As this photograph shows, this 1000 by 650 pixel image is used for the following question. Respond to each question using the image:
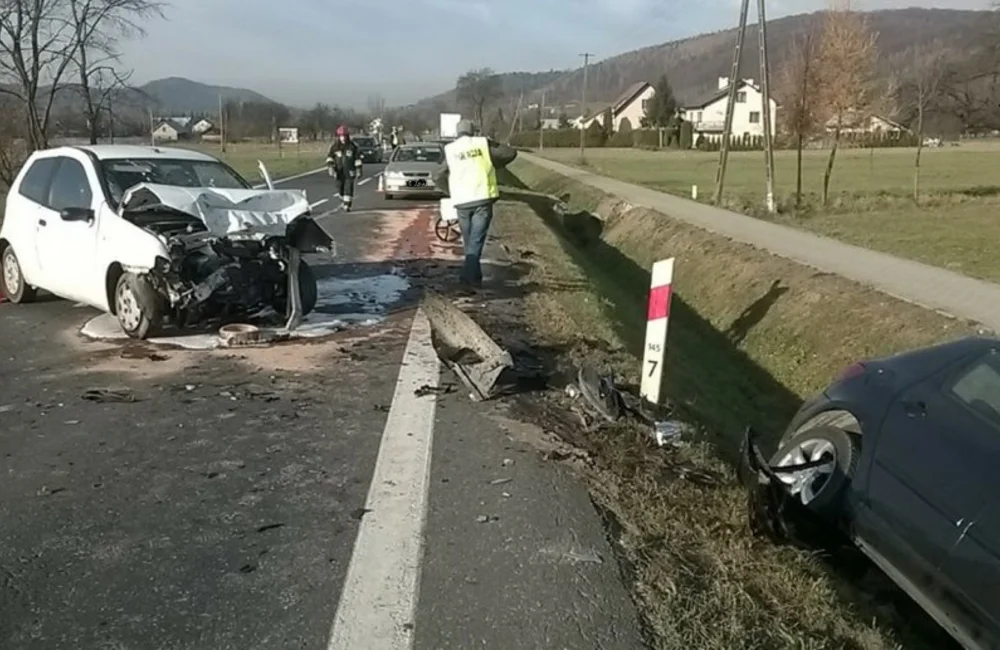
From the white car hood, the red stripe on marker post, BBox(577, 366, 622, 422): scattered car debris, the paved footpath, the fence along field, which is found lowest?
the fence along field

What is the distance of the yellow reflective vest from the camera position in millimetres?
11500

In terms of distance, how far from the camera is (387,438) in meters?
5.97

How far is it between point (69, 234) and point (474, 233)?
4.28 metres

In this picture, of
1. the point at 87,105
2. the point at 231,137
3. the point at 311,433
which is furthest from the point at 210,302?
the point at 231,137

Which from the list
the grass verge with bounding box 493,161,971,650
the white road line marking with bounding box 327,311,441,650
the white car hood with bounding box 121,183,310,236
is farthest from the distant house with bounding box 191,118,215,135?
the white road line marking with bounding box 327,311,441,650

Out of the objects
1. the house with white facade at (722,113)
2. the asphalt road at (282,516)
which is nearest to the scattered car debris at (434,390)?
the asphalt road at (282,516)

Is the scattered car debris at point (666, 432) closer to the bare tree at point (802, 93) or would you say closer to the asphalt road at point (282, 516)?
the asphalt road at point (282, 516)

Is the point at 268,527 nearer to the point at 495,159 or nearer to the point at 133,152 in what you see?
the point at 133,152

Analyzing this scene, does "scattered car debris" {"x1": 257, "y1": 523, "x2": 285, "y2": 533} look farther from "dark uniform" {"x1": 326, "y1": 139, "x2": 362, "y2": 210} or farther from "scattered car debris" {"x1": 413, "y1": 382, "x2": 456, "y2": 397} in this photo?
"dark uniform" {"x1": 326, "y1": 139, "x2": 362, "y2": 210}

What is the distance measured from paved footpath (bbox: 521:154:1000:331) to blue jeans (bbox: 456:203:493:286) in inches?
215

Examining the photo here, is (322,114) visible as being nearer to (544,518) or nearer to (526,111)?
(526,111)

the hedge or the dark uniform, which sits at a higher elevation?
the dark uniform

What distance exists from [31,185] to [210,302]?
306 cm

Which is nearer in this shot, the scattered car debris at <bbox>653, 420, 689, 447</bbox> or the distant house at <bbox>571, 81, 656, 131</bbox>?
the scattered car debris at <bbox>653, 420, 689, 447</bbox>
